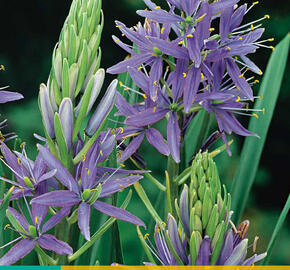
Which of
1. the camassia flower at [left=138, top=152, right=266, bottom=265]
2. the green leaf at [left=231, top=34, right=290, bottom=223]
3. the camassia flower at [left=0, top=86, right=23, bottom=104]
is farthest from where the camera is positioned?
the green leaf at [left=231, top=34, right=290, bottom=223]

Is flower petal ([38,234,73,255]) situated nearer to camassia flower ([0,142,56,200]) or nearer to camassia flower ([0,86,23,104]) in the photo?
camassia flower ([0,142,56,200])

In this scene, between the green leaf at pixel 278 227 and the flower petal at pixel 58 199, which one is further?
the green leaf at pixel 278 227

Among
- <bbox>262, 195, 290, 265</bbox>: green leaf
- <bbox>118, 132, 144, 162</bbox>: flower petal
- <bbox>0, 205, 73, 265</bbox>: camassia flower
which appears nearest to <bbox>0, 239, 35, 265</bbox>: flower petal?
<bbox>0, 205, 73, 265</bbox>: camassia flower

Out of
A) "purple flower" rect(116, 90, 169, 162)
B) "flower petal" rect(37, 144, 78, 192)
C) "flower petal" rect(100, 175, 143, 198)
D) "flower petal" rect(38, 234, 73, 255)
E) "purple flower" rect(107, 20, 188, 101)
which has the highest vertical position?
"purple flower" rect(107, 20, 188, 101)

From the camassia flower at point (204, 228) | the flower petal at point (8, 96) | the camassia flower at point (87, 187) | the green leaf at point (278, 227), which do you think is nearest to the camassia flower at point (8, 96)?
the flower petal at point (8, 96)

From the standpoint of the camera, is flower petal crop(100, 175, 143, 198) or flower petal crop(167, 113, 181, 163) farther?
flower petal crop(167, 113, 181, 163)

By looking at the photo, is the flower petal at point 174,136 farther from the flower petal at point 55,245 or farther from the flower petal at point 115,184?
the flower petal at point 55,245

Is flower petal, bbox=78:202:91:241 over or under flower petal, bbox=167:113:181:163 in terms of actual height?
under
